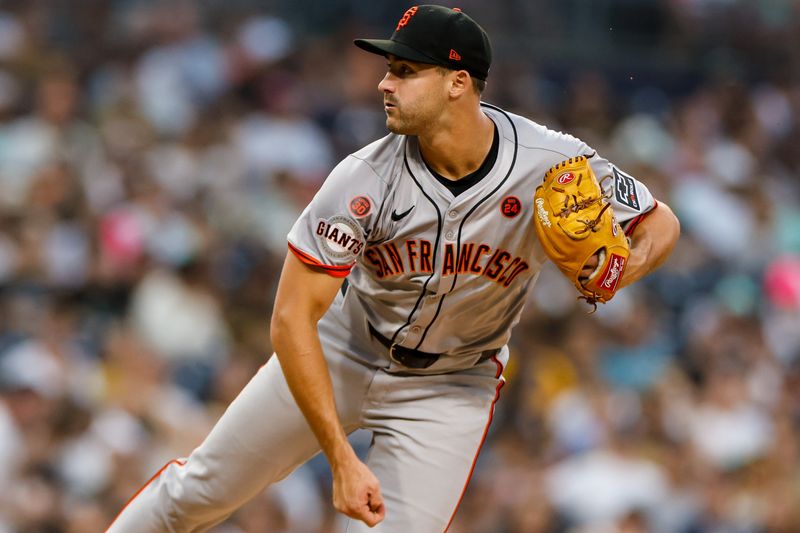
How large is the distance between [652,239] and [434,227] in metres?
0.67

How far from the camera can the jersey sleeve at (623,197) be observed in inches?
157

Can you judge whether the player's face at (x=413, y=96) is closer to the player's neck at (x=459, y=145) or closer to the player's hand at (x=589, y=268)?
the player's neck at (x=459, y=145)

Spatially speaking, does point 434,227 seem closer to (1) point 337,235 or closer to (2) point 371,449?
(1) point 337,235

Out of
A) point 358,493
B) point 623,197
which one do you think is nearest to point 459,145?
point 623,197

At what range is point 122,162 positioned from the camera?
329 inches

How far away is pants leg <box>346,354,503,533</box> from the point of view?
403 cm

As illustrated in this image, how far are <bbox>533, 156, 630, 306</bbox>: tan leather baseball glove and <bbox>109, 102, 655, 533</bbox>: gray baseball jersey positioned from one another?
16 centimetres

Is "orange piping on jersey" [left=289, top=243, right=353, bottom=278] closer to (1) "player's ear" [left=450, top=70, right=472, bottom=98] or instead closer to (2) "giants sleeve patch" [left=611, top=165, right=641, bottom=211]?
(1) "player's ear" [left=450, top=70, right=472, bottom=98]

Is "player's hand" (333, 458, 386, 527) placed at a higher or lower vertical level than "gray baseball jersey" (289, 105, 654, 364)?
lower

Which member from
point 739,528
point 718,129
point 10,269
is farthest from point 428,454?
point 718,129

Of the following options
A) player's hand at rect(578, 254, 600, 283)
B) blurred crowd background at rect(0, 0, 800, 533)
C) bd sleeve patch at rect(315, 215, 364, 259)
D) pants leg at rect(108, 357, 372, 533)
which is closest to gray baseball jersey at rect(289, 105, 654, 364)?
bd sleeve patch at rect(315, 215, 364, 259)

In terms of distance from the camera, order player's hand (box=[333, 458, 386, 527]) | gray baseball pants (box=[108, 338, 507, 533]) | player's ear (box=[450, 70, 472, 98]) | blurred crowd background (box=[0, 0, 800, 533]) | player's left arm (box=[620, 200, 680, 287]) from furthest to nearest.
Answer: blurred crowd background (box=[0, 0, 800, 533]) → gray baseball pants (box=[108, 338, 507, 533]) → player's left arm (box=[620, 200, 680, 287]) → player's ear (box=[450, 70, 472, 98]) → player's hand (box=[333, 458, 386, 527])

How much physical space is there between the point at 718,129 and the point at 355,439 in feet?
15.4

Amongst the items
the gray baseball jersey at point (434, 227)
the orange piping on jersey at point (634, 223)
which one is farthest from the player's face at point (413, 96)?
the orange piping on jersey at point (634, 223)
